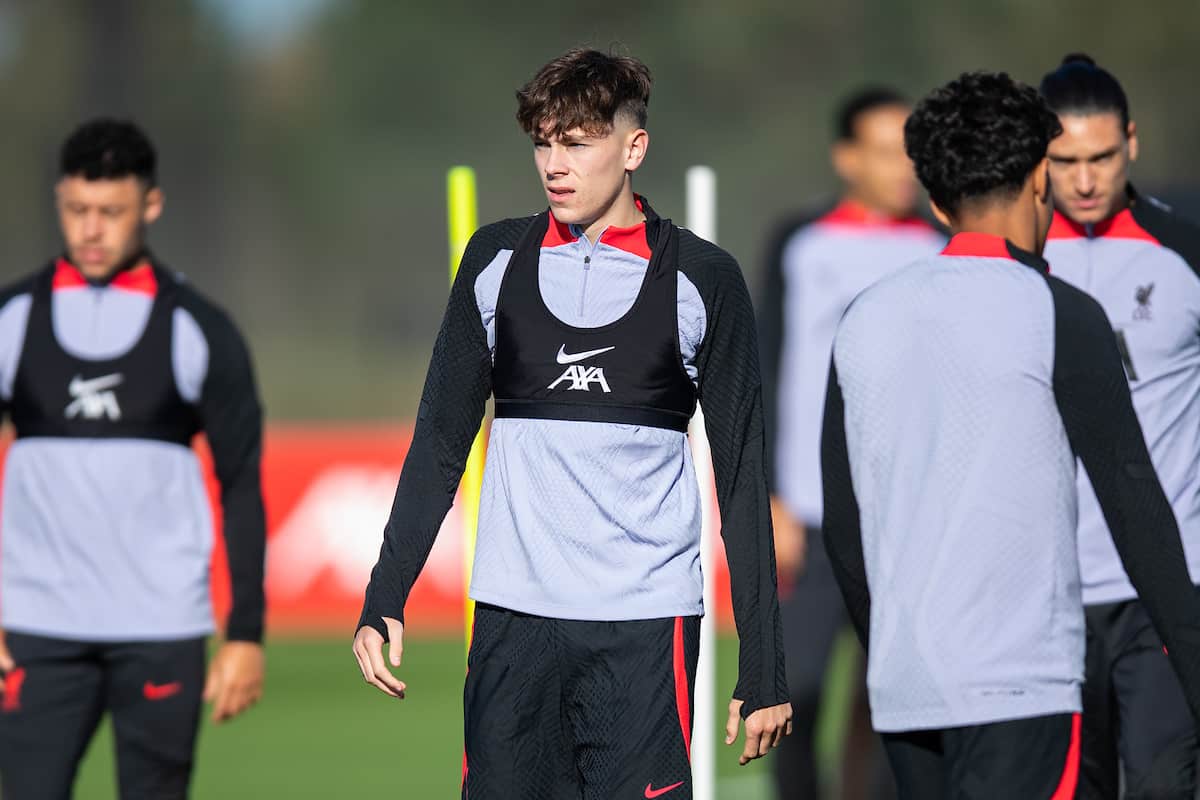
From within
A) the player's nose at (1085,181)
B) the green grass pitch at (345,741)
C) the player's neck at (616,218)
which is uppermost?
the player's nose at (1085,181)

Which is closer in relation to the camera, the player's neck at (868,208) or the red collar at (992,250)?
the red collar at (992,250)

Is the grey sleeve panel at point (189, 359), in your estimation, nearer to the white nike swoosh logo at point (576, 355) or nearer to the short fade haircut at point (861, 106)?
the white nike swoosh logo at point (576, 355)

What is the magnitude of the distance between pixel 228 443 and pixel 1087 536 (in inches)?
93.4

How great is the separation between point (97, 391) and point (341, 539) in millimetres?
7994

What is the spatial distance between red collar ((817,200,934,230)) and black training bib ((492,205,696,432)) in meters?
3.23

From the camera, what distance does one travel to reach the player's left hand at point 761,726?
3.86 metres

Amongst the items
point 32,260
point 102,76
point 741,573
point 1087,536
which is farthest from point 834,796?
point 102,76

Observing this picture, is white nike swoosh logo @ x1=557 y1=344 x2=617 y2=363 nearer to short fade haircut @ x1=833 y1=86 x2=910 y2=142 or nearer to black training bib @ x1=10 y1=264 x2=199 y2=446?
black training bib @ x1=10 y1=264 x2=199 y2=446

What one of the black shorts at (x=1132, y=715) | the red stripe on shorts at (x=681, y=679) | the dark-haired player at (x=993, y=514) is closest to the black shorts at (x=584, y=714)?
the red stripe on shorts at (x=681, y=679)

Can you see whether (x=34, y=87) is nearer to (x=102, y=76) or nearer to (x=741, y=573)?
(x=102, y=76)

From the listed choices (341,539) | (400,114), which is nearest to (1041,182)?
(341,539)

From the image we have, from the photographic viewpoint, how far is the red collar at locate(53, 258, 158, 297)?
5559 mm

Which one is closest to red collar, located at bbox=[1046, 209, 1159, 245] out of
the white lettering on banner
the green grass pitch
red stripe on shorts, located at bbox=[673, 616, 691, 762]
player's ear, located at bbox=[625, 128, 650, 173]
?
player's ear, located at bbox=[625, 128, 650, 173]

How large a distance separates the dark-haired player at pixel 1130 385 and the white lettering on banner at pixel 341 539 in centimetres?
835
